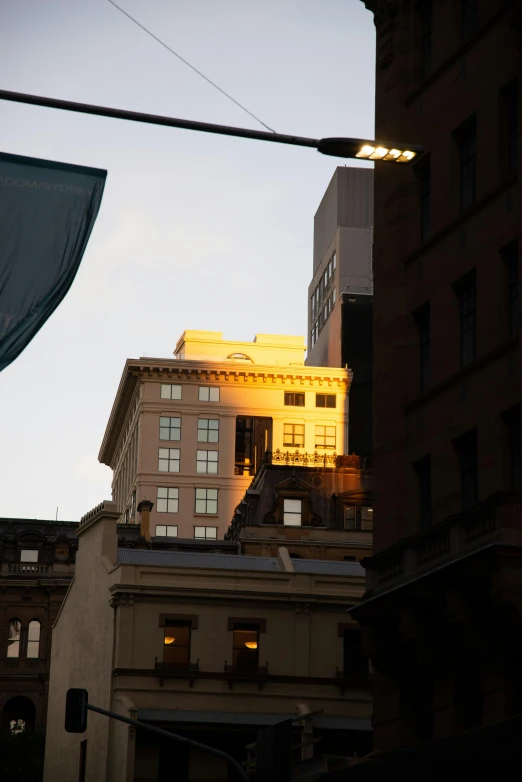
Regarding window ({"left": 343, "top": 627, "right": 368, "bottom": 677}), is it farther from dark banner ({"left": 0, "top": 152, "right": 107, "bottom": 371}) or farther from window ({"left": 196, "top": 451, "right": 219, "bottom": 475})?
window ({"left": 196, "top": 451, "right": 219, "bottom": 475})

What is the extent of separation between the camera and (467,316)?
1375 inches

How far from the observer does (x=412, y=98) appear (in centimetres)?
3850

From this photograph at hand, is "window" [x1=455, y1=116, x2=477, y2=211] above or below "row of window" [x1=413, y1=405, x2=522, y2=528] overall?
above

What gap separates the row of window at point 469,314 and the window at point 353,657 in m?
28.3

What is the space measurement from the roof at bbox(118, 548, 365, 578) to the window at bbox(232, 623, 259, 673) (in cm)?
424

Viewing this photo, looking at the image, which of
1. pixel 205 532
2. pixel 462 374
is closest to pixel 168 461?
pixel 205 532

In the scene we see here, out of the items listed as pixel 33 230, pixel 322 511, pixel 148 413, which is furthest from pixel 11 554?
pixel 33 230

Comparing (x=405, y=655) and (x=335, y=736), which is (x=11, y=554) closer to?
(x=335, y=736)

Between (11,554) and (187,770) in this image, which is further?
(11,554)

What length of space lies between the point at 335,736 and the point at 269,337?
334 ft

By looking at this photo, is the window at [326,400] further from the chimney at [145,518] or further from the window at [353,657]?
the window at [353,657]

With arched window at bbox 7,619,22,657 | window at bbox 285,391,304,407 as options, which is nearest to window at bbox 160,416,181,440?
window at bbox 285,391,304,407

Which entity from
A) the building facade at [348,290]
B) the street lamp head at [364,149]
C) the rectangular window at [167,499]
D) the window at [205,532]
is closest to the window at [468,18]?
the street lamp head at [364,149]

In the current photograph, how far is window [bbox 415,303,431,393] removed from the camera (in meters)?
36.6
